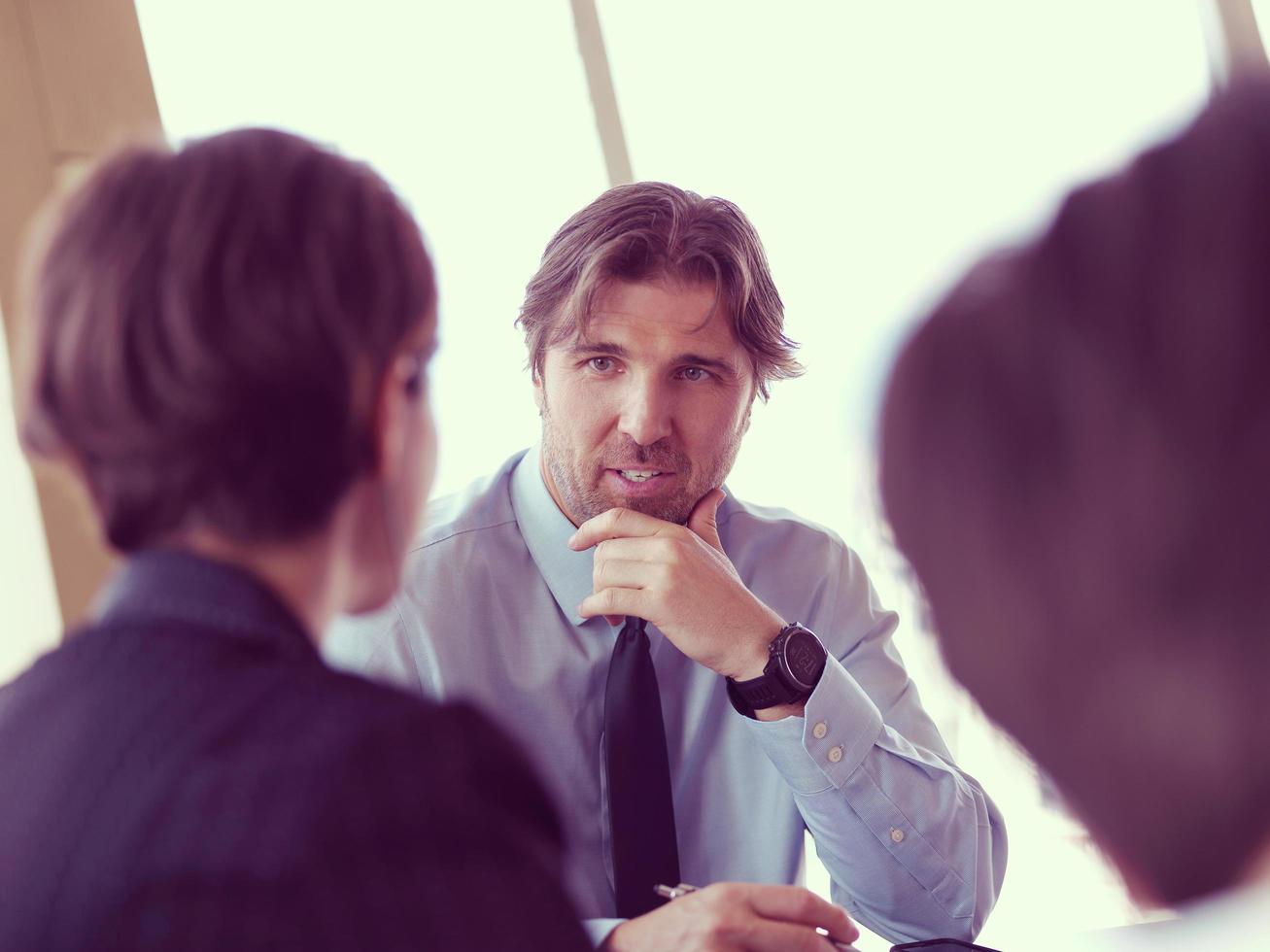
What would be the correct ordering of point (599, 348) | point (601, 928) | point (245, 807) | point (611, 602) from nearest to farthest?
point (245, 807) < point (601, 928) < point (611, 602) < point (599, 348)

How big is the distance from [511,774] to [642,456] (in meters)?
1.12

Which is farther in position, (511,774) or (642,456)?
(642,456)

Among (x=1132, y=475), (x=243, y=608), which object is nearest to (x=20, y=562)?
(x=243, y=608)

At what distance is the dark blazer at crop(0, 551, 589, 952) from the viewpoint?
0.63 meters

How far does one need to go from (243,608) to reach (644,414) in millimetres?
1110

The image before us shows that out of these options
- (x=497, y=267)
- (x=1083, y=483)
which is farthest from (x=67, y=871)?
(x=497, y=267)

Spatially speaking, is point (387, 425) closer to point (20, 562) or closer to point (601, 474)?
point (601, 474)

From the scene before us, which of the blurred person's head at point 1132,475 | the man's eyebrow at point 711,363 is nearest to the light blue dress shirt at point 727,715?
the man's eyebrow at point 711,363

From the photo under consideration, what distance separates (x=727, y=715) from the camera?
1.72 metres

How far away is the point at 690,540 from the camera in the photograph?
1.61 m

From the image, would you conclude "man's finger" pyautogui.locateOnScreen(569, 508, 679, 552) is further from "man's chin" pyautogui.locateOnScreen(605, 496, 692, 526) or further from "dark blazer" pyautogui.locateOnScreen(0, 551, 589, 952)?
"dark blazer" pyautogui.locateOnScreen(0, 551, 589, 952)

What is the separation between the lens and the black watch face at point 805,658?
1.47 metres

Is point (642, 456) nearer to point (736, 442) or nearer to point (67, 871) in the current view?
point (736, 442)

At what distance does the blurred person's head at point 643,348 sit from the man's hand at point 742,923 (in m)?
0.73
